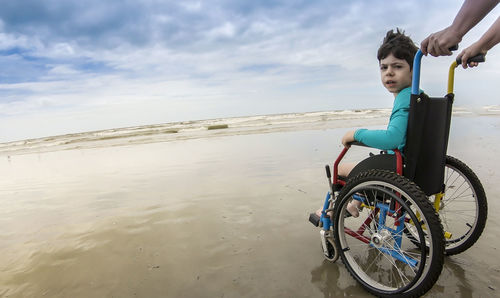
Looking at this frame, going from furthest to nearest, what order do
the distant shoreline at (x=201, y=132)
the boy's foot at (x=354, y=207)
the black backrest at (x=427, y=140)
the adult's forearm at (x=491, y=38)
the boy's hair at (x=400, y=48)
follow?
the distant shoreline at (x=201, y=132) < the boy's foot at (x=354, y=207) < the boy's hair at (x=400, y=48) < the black backrest at (x=427, y=140) < the adult's forearm at (x=491, y=38)

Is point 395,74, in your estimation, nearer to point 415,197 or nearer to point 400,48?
point 400,48

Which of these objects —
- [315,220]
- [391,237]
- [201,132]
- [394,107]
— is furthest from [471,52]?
[201,132]

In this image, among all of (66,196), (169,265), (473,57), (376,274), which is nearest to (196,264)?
(169,265)

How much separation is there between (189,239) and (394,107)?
2.21 metres

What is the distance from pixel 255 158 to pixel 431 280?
538 cm

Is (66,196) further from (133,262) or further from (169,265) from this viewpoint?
(169,265)

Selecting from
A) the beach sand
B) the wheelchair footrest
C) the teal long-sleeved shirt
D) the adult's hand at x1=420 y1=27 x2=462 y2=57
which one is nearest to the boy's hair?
the teal long-sleeved shirt

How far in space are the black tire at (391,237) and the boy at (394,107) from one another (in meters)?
0.22

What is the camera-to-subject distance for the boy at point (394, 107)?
5.81 ft

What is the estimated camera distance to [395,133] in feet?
5.74

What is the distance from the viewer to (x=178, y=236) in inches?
114

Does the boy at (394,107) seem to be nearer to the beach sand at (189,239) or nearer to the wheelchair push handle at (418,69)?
the wheelchair push handle at (418,69)

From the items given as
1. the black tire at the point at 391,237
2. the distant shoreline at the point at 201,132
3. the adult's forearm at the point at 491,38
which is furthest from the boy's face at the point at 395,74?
the distant shoreline at the point at 201,132

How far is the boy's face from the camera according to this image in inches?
80.3
